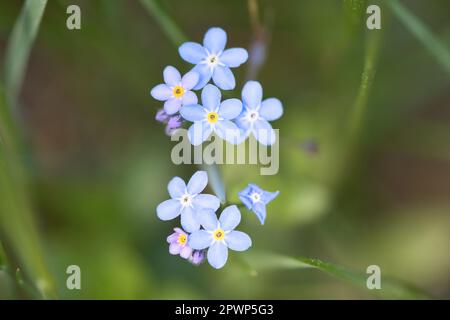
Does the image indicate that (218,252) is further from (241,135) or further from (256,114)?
(256,114)

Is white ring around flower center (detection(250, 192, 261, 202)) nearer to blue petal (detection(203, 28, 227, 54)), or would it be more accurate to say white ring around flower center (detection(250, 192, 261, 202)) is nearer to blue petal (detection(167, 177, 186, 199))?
blue petal (detection(167, 177, 186, 199))

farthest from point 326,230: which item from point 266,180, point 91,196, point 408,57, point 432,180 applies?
point 91,196

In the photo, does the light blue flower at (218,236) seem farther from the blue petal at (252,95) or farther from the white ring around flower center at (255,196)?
the blue petal at (252,95)

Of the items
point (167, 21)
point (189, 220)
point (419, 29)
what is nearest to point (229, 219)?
point (189, 220)

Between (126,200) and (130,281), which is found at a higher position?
(126,200)

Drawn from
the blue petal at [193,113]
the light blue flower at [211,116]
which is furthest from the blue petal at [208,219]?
the blue petal at [193,113]
